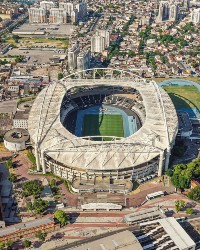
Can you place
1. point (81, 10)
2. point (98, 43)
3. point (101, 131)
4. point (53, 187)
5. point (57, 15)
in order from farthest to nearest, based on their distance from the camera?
point (81, 10) → point (57, 15) → point (98, 43) → point (101, 131) → point (53, 187)

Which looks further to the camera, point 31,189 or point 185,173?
point 185,173

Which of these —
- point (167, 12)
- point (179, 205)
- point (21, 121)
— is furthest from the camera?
point (167, 12)

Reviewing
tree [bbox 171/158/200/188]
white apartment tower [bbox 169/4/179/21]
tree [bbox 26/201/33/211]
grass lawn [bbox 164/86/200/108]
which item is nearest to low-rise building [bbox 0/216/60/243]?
tree [bbox 26/201/33/211]

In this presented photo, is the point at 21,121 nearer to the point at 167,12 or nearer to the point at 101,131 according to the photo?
the point at 101,131

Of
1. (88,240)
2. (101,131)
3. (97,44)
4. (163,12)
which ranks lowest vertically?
(88,240)

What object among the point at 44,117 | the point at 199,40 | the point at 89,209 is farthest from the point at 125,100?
the point at 199,40

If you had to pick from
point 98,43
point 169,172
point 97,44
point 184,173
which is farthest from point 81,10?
point 184,173

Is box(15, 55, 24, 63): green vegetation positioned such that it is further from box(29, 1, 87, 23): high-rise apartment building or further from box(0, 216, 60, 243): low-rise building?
box(0, 216, 60, 243): low-rise building

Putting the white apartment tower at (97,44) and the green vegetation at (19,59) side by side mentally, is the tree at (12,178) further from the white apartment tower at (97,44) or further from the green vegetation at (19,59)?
the white apartment tower at (97,44)
